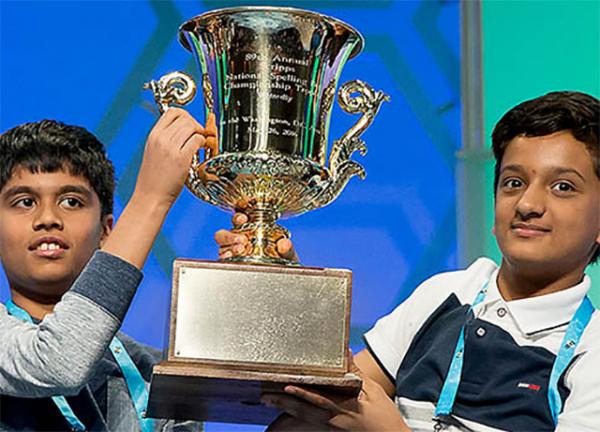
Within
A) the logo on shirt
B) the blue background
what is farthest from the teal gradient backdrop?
the logo on shirt

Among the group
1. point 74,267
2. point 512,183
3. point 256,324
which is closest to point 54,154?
point 74,267

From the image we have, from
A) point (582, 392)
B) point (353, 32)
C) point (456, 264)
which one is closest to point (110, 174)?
point (353, 32)

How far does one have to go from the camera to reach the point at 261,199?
152 cm

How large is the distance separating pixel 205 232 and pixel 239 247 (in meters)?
0.93

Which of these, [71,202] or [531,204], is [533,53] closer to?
[531,204]

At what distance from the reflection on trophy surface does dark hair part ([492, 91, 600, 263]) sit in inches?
8.3

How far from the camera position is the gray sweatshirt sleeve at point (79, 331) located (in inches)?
52.2

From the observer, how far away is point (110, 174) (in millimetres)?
1755

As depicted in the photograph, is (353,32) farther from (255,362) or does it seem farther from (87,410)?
(87,410)

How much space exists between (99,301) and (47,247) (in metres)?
0.30

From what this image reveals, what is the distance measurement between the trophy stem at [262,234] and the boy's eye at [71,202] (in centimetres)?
28

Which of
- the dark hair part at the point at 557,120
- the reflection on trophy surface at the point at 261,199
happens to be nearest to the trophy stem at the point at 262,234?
the reflection on trophy surface at the point at 261,199

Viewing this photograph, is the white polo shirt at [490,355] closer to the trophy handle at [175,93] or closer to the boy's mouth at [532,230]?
the boy's mouth at [532,230]

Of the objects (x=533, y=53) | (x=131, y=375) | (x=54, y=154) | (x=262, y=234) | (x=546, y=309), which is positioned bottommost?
(x=131, y=375)
